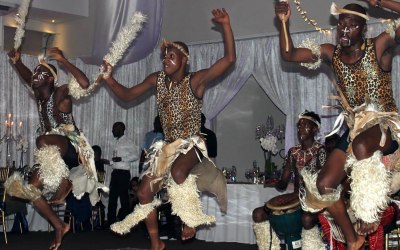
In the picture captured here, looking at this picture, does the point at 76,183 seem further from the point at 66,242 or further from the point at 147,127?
the point at 147,127

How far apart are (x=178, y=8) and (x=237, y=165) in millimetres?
2842

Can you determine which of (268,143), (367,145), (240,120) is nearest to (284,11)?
(367,145)

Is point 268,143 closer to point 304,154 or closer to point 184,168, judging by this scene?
point 304,154

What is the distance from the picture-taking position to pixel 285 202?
6.32 meters

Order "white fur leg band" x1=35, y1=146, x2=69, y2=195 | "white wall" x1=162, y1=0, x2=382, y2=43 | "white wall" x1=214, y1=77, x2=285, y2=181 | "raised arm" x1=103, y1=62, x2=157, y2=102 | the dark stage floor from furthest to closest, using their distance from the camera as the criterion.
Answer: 1. "white wall" x1=214, y1=77, x2=285, y2=181
2. "white wall" x1=162, y1=0, x2=382, y2=43
3. the dark stage floor
4. "white fur leg band" x1=35, y1=146, x2=69, y2=195
5. "raised arm" x1=103, y1=62, x2=157, y2=102

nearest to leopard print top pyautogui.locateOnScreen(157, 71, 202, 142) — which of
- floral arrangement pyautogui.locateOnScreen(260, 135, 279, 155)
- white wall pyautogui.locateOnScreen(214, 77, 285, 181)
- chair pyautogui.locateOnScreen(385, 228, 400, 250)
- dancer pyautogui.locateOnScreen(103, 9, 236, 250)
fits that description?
dancer pyautogui.locateOnScreen(103, 9, 236, 250)

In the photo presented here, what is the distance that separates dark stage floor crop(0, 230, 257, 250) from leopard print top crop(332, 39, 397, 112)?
3720 millimetres

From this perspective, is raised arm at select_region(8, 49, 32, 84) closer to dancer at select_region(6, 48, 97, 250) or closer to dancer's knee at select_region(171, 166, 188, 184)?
dancer at select_region(6, 48, 97, 250)

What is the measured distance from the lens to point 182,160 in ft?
20.0

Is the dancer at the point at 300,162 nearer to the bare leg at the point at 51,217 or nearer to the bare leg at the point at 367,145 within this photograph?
the bare leg at the point at 367,145

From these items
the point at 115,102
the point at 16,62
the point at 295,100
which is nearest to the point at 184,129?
the point at 16,62

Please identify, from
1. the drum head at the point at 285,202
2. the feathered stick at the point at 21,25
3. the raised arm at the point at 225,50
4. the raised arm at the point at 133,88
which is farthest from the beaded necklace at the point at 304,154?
the feathered stick at the point at 21,25

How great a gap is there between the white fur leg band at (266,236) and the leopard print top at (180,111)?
112cm

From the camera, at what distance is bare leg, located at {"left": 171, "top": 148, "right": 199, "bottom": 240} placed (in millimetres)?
6035
